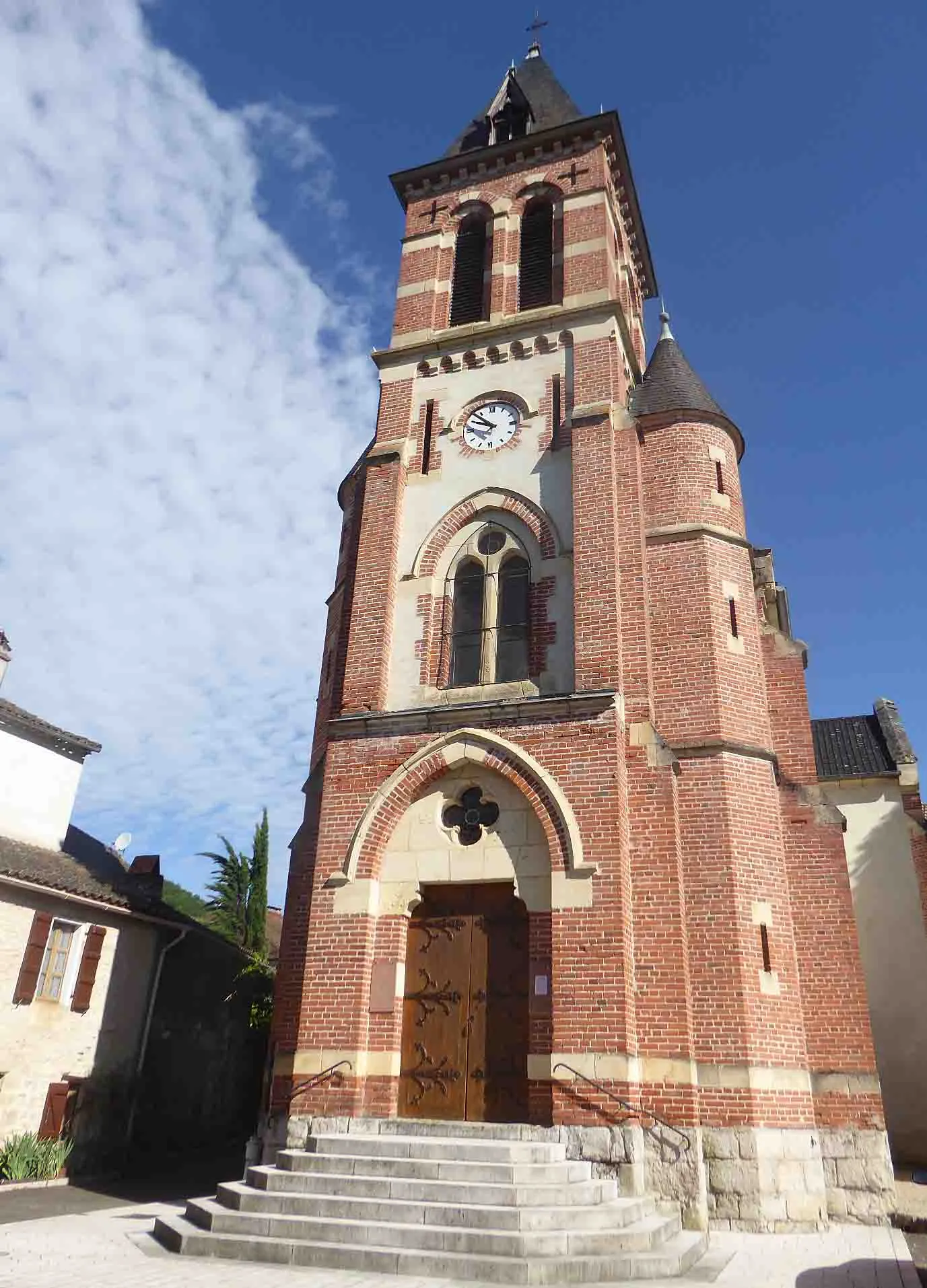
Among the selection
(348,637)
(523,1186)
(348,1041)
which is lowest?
(523,1186)

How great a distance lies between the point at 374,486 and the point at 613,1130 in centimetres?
1078

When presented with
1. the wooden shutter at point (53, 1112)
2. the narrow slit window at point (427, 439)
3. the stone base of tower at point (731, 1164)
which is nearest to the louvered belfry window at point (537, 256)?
the narrow slit window at point (427, 439)

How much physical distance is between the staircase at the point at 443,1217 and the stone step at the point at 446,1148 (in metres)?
0.01

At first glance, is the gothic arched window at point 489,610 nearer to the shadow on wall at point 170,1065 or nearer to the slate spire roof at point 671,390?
the slate spire roof at point 671,390

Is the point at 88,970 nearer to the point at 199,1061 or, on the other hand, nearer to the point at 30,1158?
the point at 30,1158

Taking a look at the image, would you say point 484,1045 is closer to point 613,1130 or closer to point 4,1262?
point 613,1130

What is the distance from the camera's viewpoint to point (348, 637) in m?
15.4

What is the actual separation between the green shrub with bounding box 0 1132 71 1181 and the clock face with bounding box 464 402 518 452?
13777mm

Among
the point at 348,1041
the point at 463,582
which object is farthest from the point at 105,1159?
the point at 463,582

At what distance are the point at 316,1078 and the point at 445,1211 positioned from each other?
3320 mm

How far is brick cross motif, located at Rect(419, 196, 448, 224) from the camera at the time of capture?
2055cm

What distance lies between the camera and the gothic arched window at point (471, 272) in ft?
62.9

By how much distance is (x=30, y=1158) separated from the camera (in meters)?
15.1

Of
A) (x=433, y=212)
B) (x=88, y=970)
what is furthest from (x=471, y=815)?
(x=433, y=212)
